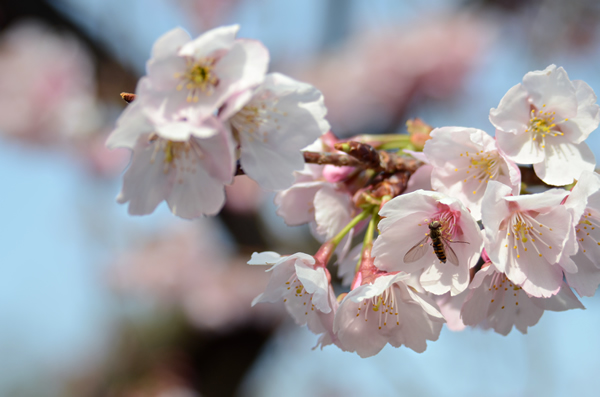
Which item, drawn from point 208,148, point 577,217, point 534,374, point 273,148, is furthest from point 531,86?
point 534,374

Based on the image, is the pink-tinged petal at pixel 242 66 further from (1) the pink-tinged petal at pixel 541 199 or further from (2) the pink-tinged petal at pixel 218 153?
(1) the pink-tinged petal at pixel 541 199

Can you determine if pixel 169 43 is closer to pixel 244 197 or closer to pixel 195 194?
pixel 195 194

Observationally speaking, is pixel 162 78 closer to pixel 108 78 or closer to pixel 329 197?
pixel 329 197

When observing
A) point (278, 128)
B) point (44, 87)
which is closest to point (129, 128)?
point (278, 128)

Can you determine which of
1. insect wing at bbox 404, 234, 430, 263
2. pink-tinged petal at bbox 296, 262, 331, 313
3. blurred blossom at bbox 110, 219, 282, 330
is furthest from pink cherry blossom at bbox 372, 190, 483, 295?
blurred blossom at bbox 110, 219, 282, 330

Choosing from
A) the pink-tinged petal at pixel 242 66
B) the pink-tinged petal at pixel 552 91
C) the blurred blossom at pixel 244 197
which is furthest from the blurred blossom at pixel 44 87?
the pink-tinged petal at pixel 552 91

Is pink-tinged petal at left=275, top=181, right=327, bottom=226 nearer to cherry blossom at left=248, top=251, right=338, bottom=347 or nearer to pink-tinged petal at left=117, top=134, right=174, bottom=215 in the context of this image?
cherry blossom at left=248, top=251, right=338, bottom=347
